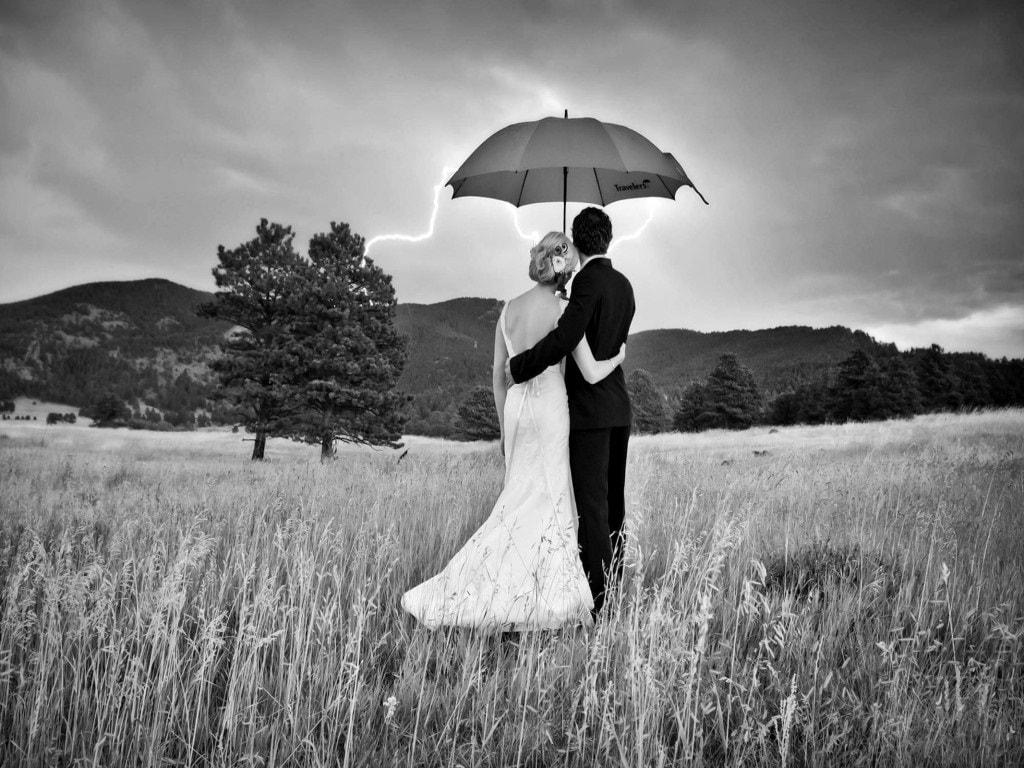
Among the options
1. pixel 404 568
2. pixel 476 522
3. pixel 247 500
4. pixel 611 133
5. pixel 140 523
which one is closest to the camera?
A: pixel 404 568

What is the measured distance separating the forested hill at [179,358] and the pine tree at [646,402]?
15456 mm

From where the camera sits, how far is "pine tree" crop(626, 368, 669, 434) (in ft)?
202

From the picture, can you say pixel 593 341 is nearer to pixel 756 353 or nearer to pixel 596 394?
pixel 596 394

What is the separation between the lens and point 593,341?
11.9ft

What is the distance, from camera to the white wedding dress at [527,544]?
327 centimetres

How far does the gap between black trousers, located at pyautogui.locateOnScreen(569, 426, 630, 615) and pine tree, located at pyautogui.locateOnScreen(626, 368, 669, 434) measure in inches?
2287

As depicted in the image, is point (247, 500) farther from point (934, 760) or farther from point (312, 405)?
point (312, 405)

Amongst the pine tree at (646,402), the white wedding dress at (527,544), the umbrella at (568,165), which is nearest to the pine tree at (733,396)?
the pine tree at (646,402)

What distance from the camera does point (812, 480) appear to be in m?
9.72

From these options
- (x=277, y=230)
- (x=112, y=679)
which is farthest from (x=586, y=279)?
(x=277, y=230)

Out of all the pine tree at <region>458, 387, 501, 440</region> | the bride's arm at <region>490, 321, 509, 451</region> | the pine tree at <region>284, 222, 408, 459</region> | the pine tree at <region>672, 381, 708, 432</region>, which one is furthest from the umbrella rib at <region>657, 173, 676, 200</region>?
the pine tree at <region>458, 387, 501, 440</region>

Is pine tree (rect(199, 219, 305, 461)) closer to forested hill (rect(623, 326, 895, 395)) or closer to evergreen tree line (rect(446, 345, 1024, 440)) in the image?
evergreen tree line (rect(446, 345, 1024, 440))

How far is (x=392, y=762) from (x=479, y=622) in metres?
1.18

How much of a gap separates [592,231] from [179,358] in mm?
171824
